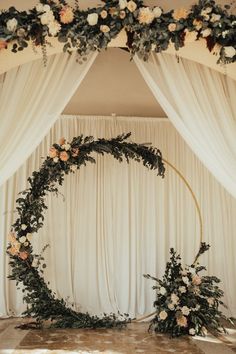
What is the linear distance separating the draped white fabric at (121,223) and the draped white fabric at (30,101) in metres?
3.10

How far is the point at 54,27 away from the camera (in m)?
2.62

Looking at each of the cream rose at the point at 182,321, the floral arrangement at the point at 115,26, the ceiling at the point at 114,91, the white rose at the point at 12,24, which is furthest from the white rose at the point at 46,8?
the cream rose at the point at 182,321

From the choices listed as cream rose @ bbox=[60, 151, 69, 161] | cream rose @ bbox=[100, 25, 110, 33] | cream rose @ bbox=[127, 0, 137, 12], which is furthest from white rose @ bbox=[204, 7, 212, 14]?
cream rose @ bbox=[60, 151, 69, 161]

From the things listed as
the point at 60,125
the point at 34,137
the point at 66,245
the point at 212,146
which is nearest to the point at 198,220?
the point at 66,245

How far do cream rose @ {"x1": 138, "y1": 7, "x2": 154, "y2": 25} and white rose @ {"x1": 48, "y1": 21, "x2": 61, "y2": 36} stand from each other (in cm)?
55

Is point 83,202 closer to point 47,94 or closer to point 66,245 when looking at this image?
point 66,245

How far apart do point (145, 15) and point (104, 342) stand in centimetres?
324

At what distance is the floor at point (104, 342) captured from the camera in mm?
3861

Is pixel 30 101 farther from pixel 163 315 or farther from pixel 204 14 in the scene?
pixel 163 315

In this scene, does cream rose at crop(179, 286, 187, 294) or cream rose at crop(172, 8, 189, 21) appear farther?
cream rose at crop(179, 286, 187, 294)

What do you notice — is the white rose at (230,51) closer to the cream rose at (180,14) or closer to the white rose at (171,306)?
the cream rose at (180,14)

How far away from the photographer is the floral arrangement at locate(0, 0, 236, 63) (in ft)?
8.78

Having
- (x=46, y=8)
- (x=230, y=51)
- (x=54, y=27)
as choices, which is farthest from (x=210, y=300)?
(x=46, y=8)

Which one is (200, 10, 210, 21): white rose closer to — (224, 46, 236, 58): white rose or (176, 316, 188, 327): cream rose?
(224, 46, 236, 58): white rose
